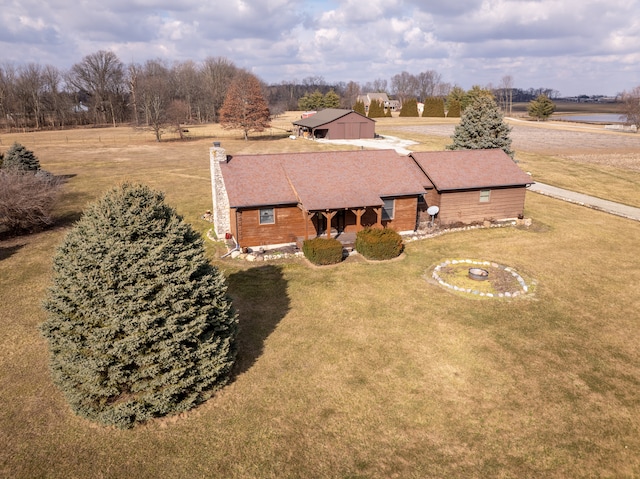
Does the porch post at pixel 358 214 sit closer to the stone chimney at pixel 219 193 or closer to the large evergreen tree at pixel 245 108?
the stone chimney at pixel 219 193

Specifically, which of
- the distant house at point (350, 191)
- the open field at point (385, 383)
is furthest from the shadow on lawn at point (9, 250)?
the distant house at point (350, 191)

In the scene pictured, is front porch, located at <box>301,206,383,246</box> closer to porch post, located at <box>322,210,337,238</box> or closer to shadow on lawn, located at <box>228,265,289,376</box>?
porch post, located at <box>322,210,337,238</box>

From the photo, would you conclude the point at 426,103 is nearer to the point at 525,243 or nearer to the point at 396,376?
the point at 525,243

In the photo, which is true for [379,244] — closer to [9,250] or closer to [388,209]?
[388,209]

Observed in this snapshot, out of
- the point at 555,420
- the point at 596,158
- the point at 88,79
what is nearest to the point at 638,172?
the point at 596,158

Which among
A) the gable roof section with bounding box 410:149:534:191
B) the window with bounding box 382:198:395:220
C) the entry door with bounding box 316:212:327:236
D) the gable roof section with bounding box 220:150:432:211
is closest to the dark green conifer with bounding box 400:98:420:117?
the gable roof section with bounding box 410:149:534:191

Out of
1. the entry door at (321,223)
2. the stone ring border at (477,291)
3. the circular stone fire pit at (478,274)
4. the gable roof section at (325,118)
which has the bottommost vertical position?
the stone ring border at (477,291)

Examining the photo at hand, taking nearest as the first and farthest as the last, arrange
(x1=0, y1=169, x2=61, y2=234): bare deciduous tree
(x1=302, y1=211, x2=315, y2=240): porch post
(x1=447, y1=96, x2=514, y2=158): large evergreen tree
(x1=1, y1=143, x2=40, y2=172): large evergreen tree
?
1. (x1=302, y1=211, x2=315, y2=240): porch post
2. (x1=0, y1=169, x2=61, y2=234): bare deciduous tree
3. (x1=1, y1=143, x2=40, y2=172): large evergreen tree
4. (x1=447, y1=96, x2=514, y2=158): large evergreen tree
